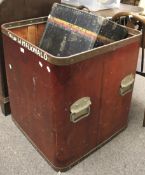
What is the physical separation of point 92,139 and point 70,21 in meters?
0.74

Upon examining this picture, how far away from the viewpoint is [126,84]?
5.01 ft

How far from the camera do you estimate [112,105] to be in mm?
1508

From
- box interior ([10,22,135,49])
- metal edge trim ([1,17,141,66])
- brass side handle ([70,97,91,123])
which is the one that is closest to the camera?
metal edge trim ([1,17,141,66])

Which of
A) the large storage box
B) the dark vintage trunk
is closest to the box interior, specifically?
the large storage box

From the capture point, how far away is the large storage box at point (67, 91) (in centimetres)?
118

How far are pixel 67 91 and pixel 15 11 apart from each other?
774 millimetres

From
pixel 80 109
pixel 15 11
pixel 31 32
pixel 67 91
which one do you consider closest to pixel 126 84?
pixel 80 109

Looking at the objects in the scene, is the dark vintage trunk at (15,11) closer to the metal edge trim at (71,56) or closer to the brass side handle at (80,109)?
the metal edge trim at (71,56)

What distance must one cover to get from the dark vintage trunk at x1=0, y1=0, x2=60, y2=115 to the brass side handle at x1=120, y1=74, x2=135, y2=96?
763 millimetres

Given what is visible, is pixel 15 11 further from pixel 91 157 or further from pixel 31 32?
pixel 91 157

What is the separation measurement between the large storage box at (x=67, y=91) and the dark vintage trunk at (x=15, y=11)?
9 cm

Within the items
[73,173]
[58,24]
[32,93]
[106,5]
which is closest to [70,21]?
[58,24]

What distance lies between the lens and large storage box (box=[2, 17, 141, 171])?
1.18 meters

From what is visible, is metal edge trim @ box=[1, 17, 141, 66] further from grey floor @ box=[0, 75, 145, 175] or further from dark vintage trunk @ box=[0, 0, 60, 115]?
grey floor @ box=[0, 75, 145, 175]
